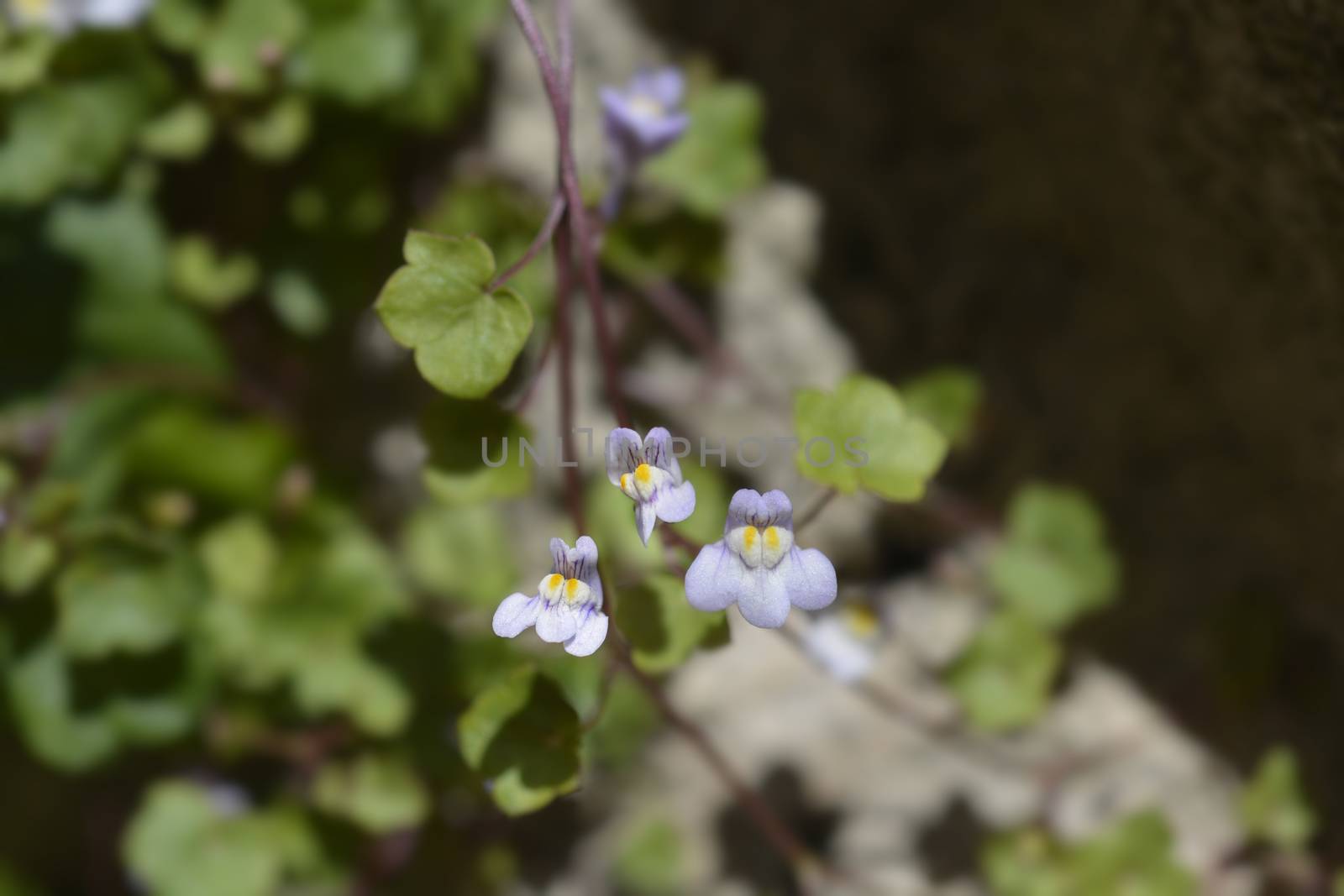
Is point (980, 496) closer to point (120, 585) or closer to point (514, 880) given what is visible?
point (514, 880)

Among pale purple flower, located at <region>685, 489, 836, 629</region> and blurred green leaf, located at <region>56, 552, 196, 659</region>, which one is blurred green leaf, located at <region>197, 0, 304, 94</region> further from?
pale purple flower, located at <region>685, 489, 836, 629</region>

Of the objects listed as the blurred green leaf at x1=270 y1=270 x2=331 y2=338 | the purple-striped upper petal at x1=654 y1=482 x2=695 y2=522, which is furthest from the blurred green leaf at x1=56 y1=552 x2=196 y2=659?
the purple-striped upper petal at x1=654 y1=482 x2=695 y2=522

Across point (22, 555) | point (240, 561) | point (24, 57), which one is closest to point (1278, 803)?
point (240, 561)

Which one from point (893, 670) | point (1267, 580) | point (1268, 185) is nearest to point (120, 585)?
point (893, 670)

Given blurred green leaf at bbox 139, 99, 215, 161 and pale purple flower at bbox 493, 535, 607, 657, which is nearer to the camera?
pale purple flower at bbox 493, 535, 607, 657

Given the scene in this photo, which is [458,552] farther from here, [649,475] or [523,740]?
[649,475]

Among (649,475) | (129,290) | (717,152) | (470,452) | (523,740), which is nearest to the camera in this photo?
(649,475)
